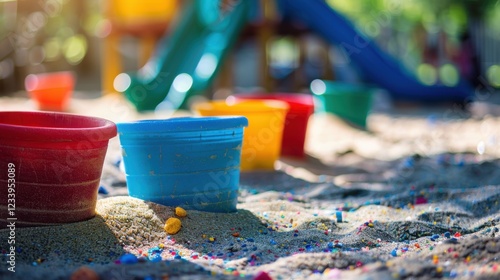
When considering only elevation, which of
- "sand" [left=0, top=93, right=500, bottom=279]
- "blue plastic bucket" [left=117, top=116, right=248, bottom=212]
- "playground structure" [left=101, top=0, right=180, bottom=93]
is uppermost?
"playground structure" [left=101, top=0, right=180, bottom=93]

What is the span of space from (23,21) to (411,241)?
14151 mm

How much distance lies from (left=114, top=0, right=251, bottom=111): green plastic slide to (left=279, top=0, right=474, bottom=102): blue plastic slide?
0.93m

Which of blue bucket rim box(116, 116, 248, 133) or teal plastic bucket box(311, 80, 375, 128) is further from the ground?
blue bucket rim box(116, 116, 248, 133)

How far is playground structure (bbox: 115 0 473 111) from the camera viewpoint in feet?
29.1

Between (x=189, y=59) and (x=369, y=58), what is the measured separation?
100 inches

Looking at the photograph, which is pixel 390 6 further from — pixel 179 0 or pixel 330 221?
pixel 330 221

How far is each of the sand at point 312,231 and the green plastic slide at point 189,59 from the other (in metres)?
3.24

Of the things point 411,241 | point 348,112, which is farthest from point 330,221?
point 348,112

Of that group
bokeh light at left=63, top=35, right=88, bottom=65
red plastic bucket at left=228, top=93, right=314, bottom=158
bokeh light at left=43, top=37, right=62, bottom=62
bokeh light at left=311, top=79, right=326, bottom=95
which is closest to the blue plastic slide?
bokeh light at left=311, top=79, right=326, bottom=95

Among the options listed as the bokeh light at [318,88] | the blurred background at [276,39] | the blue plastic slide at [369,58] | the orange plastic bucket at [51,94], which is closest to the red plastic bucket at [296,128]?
the bokeh light at [318,88]

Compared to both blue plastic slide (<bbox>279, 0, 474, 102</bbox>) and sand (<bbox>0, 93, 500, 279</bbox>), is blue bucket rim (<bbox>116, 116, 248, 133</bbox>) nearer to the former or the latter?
sand (<bbox>0, 93, 500, 279</bbox>)

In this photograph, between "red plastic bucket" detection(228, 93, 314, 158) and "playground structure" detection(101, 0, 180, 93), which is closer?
"red plastic bucket" detection(228, 93, 314, 158)

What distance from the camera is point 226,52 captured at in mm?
9078

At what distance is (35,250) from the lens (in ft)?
8.44
